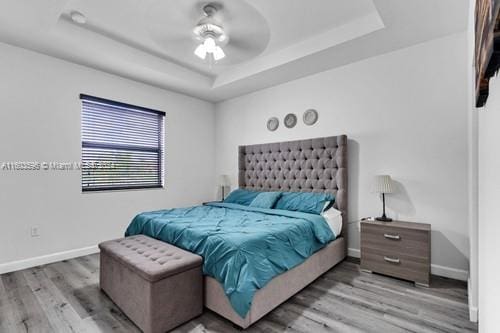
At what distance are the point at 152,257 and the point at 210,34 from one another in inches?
82.7

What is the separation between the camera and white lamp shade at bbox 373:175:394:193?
9.59 ft

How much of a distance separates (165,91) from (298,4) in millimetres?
2767

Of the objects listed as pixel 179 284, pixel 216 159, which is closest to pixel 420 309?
pixel 179 284

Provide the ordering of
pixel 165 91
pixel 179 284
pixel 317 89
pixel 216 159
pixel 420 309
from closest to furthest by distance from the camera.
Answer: pixel 179 284
pixel 420 309
pixel 317 89
pixel 165 91
pixel 216 159

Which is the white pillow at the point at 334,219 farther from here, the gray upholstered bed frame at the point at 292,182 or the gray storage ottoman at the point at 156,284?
the gray storage ottoman at the point at 156,284

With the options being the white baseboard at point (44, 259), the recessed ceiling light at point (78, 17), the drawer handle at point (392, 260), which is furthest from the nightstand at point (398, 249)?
the recessed ceiling light at point (78, 17)

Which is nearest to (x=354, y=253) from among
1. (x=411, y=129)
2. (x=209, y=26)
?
(x=411, y=129)

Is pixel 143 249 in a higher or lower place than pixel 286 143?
lower

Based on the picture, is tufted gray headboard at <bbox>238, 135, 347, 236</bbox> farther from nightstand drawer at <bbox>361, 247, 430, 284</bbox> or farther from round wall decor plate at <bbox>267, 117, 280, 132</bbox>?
nightstand drawer at <bbox>361, 247, 430, 284</bbox>

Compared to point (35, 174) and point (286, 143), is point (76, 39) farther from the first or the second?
point (286, 143)

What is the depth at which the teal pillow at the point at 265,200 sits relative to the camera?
367cm

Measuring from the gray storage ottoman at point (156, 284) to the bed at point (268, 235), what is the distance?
0.13m

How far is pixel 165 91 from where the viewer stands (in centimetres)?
455

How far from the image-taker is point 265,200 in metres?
3.74
